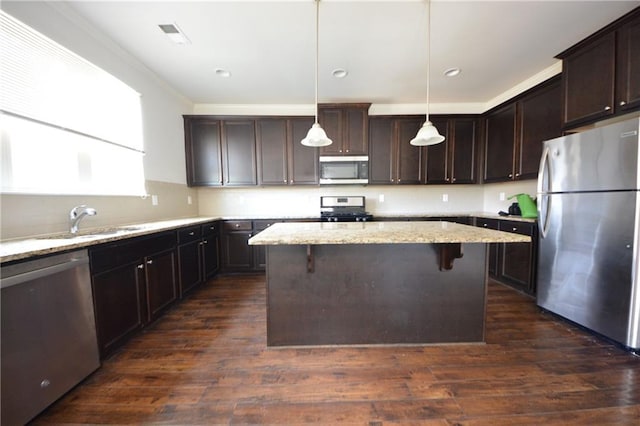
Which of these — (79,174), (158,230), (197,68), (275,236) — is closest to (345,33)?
(197,68)

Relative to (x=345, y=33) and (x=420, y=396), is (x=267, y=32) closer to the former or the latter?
(x=345, y=33)

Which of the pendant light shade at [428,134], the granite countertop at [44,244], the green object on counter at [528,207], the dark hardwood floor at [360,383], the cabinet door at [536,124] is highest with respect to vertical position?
the cabinet door at [536,124]

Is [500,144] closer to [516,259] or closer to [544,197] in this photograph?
[544,197]

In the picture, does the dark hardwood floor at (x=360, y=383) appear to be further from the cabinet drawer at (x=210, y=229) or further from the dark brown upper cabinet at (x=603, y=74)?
the dark brown upper cabinet at (x=603, y=74)

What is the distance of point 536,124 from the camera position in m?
2.75

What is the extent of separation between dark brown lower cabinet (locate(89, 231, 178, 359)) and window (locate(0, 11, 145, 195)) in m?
0.68

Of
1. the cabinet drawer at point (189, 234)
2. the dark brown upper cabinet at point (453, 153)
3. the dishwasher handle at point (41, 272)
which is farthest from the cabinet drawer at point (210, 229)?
the dark brown upper cabinet at point (453, 153)

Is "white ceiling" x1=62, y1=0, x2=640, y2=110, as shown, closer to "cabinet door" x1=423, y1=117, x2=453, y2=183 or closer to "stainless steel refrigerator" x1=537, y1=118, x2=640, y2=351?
"cabinet door" x1=423, y1=117, x2=453, y2=183

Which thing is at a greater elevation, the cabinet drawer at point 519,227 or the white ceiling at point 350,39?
the white ceiling at point 350,39

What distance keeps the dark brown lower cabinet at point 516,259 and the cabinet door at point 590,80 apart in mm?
1137

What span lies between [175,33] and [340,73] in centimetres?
171

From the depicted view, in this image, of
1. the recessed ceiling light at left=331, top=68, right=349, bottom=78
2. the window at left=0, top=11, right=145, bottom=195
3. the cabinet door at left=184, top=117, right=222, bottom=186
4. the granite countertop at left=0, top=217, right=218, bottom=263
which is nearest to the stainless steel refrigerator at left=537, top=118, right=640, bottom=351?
the recessed ceiling light at left=331, top=68, right=349, bottom=78

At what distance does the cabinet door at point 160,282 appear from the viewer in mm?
2068

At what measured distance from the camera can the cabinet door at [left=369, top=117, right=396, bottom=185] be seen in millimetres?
3676
